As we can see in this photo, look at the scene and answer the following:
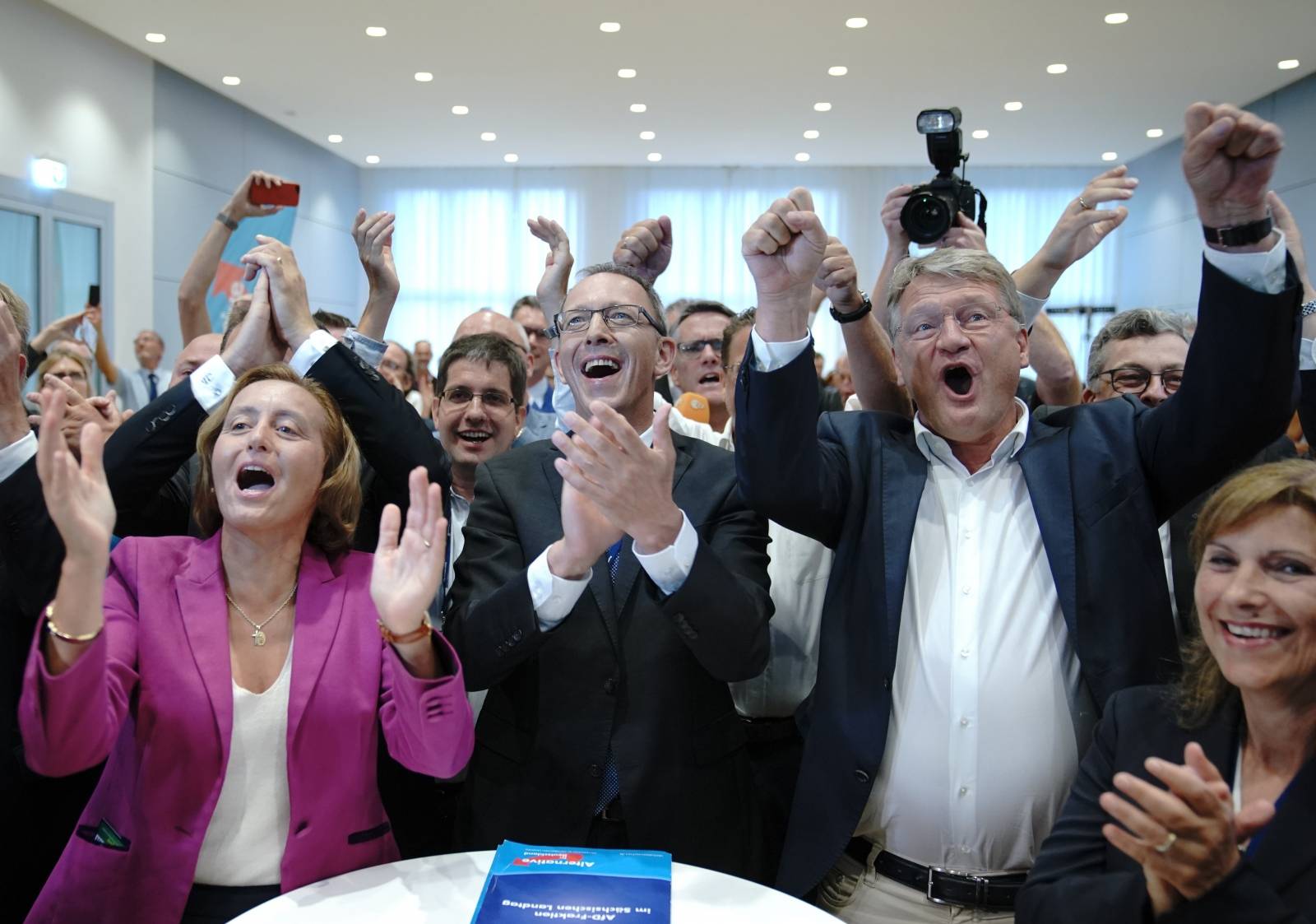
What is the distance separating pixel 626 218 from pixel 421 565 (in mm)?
11959

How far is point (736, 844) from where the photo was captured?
1.84 metres

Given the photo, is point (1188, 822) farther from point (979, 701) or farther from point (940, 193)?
point (940, 193)

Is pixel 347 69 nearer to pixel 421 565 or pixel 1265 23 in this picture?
pixel 1265 23

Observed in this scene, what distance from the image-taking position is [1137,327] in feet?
8.12

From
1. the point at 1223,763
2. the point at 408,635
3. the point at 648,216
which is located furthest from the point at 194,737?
the point at 648,216

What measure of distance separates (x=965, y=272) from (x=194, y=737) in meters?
1.52

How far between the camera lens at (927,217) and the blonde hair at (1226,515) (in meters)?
0.97

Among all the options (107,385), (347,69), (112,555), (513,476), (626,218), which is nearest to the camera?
(112,555)

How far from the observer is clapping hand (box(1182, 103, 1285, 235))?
1.47m

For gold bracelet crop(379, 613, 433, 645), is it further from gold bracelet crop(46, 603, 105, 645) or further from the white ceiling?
the white ceiling

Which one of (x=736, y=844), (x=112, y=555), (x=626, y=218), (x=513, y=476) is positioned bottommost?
(x=736, y=844)

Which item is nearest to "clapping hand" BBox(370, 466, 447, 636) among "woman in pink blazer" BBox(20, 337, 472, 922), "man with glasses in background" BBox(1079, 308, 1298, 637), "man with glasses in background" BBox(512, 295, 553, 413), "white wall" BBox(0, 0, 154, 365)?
"woman in pink blazer" BBox(20, 337, 472, 922)

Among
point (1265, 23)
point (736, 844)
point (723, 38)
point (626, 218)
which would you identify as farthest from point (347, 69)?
point (736, 844)

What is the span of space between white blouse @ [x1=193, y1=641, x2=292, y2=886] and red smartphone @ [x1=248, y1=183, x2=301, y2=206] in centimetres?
171
